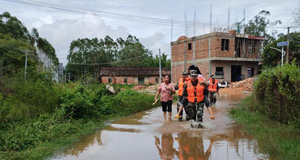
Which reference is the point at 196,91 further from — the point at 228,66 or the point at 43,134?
the point at 228,66

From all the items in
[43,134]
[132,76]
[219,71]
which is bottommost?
[43,134]

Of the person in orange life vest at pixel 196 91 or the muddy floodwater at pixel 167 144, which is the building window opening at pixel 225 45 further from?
the person in orange life vest at pixel 196 91

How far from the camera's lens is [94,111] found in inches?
413

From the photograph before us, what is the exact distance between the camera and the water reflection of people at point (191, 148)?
565 centimetres

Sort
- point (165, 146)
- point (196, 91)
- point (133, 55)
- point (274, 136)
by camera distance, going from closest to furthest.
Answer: point (165, 146)
point (274, 136)
point (196, 91)
point (133, 55)

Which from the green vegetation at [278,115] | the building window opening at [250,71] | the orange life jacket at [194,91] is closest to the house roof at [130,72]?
the building window opening at [250,71]

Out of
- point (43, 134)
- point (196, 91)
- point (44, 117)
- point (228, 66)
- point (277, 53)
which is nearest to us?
point (43, 134)

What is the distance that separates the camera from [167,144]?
6.70m

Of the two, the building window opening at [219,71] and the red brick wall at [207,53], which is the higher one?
the red brick wall at [207,53]

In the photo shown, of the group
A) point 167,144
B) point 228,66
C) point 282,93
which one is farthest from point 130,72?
point 167,144

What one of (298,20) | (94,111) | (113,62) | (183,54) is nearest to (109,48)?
(113,62)

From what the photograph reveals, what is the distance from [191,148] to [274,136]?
6.89 ft

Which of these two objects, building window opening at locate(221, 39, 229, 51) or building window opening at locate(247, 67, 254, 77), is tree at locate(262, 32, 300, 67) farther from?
building window opening at locate(221, 39, 229, 51)

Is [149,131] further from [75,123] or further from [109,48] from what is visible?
[109,48]
